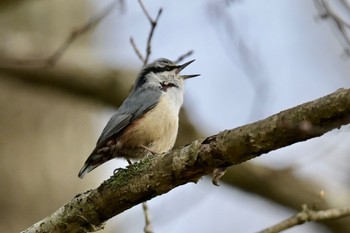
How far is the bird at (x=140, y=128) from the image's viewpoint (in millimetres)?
3014

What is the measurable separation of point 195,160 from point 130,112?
1049mm

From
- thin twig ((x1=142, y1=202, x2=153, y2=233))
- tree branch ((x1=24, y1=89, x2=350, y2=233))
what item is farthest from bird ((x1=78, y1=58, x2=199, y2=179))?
tree branch ((x1=24, y1=89, x2=350, y2=233))

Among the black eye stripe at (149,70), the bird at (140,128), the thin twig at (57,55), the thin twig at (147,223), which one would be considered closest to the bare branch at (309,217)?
the thin twig at (147,223)

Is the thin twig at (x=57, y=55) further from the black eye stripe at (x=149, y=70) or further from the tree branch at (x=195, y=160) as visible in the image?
the tree branch at (x=195, y=160)

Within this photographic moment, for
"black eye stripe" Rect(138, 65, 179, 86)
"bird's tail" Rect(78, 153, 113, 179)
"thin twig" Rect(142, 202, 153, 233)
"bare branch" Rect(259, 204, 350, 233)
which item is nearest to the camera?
"bare branch" Rect(259, 204, 350, 233)

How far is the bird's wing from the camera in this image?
3017 mm

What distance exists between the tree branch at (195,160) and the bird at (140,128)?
0.55m

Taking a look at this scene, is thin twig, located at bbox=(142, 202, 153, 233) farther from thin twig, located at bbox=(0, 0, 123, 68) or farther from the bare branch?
thin twig, located at bbox=(0, 0, 123, 68)

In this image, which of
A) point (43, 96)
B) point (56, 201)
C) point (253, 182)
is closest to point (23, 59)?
point (43, 96)

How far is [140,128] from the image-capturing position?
10.1 ft

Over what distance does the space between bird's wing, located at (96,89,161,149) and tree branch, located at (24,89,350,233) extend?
0.57 m

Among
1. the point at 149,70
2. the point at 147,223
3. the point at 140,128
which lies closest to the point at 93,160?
the point at 140,128

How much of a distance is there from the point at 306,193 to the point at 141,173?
83.0 inches

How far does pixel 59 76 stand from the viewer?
4230 millimetres
